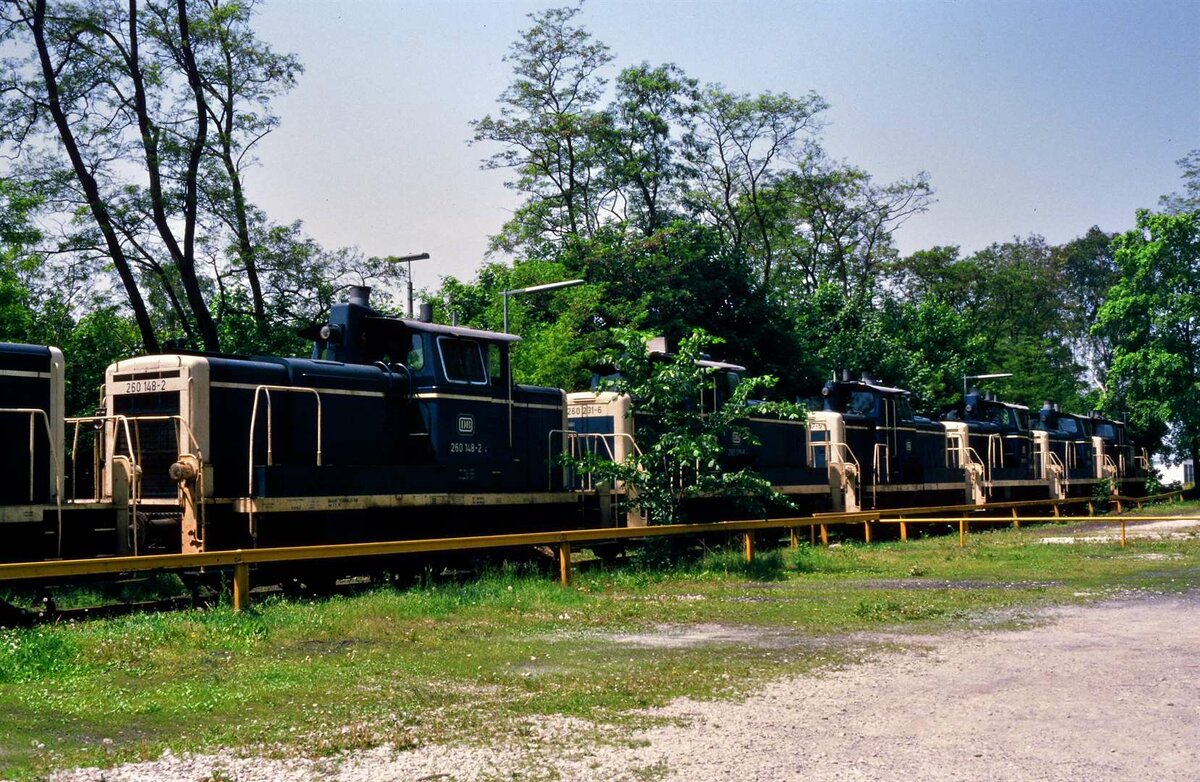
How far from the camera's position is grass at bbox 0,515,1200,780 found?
7.39m

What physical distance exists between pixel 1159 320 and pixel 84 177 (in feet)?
128

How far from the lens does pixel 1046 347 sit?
6531cm

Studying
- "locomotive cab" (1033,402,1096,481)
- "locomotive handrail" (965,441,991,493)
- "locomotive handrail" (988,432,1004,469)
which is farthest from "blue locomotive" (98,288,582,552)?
"locomotive cab" (1033,402,1096,481)

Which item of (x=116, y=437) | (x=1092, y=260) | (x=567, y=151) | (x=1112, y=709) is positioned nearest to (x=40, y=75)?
(x=116, y=437)

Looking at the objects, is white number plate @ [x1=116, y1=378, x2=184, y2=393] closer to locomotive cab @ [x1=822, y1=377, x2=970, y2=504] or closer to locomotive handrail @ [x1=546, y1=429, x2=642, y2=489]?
locomotive handrail @ [x1=546, y1=429, x2=642, y2=489]

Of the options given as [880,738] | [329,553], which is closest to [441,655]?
[329,553]

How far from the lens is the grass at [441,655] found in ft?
24.2

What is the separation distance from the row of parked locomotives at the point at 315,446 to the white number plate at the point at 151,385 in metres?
0.02

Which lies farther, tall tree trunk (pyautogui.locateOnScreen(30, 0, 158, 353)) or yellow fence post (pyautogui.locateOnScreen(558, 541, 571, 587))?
tall tree trunk (pyautogui.locateOnScreen(30, 0, 158, 353))

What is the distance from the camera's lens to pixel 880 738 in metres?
6.94

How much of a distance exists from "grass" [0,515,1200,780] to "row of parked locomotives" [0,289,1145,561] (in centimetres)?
136

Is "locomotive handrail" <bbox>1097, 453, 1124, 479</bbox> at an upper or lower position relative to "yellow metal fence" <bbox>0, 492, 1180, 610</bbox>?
upper

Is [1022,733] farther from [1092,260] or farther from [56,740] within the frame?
[1092,260]

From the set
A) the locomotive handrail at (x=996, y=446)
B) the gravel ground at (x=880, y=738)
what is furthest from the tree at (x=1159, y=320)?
the gravel ground at (x=880, y=738)
